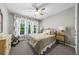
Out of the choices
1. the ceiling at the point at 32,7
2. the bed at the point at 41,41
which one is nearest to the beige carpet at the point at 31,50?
the bed at the point at 41,41

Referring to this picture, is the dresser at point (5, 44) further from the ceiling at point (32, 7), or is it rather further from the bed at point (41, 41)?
the ceiling at point (32, 7)

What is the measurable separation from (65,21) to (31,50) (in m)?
0.88

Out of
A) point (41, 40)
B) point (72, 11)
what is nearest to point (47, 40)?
point (41, 40)

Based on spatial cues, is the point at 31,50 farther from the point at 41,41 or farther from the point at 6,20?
the point at 6,20

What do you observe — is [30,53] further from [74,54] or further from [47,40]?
[74,54]

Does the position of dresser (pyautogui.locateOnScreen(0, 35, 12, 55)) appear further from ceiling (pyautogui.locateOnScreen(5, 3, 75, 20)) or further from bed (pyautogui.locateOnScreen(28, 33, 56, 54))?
ceiling (pyautogui.locateOnScreen(5, 3, 75, 20))

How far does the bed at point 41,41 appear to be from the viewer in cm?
187

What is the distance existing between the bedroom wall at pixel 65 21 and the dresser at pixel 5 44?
0.73m

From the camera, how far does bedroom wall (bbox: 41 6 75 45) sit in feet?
6.05

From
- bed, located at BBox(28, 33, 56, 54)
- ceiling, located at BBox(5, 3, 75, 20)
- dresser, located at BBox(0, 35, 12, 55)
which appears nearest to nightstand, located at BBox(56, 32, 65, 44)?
bed, located at BBox(28, 33, 56, 54)

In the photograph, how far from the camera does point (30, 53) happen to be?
189 cm

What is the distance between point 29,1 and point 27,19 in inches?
13.9

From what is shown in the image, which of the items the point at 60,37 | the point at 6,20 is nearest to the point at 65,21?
the point at 60,37

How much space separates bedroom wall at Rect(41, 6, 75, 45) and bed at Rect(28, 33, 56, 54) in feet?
0.72
